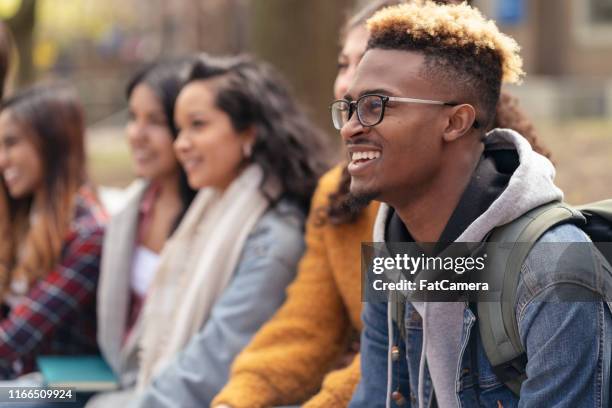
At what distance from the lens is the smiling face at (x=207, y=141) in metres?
4.18

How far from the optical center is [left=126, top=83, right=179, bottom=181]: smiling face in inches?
183

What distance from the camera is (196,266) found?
425cm

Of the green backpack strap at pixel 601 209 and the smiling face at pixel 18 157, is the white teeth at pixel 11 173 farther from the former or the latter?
the green backpack strap at pixel 601 209

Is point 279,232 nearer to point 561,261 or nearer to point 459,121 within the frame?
point 459,121

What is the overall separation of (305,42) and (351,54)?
2.73 meters

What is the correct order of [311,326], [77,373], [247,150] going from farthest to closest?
[77,373] < [247,150] < [311,326]

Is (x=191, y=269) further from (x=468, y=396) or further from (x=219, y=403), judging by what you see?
(x=468, y=396)

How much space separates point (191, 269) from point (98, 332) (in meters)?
0.69

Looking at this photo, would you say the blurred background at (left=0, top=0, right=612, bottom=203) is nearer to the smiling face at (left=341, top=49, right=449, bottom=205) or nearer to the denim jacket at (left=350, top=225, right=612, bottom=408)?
the smiling face at (left=341, top=49, right=449, bottom=205)

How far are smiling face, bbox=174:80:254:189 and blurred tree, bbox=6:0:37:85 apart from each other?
5.55 m

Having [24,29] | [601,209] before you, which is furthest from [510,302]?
[24,29]

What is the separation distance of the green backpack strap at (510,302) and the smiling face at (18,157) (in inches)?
121

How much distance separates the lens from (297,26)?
6379 millimetres

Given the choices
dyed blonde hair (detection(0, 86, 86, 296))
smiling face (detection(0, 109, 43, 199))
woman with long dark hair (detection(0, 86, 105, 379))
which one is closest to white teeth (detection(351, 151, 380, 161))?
woman with long dark hair (detection(0, 86, 105, 379))
